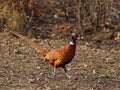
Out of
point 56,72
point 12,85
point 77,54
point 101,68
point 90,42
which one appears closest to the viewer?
point 12,85

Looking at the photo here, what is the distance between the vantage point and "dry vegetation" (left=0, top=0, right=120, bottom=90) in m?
7.71

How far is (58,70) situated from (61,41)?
2601 millimetres

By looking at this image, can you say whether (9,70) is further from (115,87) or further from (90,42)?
(90,42)

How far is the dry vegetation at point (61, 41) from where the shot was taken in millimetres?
7715

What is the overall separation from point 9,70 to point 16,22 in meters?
3.24

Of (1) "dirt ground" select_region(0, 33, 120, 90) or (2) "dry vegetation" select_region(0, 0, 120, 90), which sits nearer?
(1) "dirt ground" select_region(0, 33, 120, 90)

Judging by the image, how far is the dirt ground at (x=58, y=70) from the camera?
7477mm

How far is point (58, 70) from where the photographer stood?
8.47 meters

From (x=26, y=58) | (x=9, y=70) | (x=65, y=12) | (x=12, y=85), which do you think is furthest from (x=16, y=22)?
(x=12, y=85)

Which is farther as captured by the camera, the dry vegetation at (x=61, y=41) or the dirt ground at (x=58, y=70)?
the dry vegetation at (x=61, y=41)

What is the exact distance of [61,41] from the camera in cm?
1102

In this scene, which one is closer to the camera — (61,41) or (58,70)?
(58,70)

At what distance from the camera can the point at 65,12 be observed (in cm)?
1228

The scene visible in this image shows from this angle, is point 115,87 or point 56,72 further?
point 56,72
